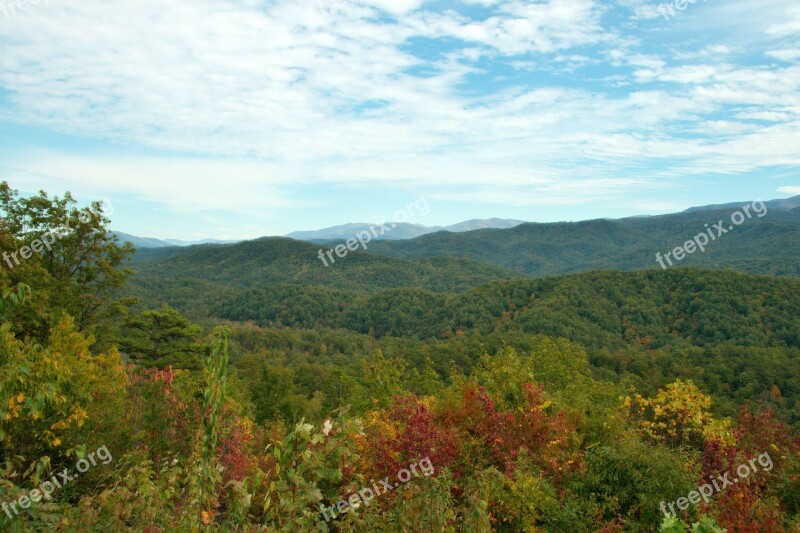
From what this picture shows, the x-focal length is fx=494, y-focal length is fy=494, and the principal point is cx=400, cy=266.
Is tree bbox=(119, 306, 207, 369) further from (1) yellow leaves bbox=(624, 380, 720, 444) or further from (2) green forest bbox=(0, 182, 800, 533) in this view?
(1) yellow leaves bbox=(624, 380, 720, 444)

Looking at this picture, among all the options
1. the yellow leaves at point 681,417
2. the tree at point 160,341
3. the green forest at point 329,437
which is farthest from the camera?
the tree at point 160,341

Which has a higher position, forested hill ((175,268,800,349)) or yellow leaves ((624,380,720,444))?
yellow leaves ((624,380,720,444))

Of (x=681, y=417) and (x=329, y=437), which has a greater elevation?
(x=329, y=437)

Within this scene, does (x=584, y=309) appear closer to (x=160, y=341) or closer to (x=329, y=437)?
(x=160, y=341)

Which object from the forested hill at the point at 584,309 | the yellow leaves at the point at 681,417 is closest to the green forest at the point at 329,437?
the yellow leaves at the point at 681,417

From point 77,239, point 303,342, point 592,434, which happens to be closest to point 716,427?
point 592,434

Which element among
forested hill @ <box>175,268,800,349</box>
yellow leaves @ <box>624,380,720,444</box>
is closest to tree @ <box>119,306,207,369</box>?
yellow leaves @ <box>624,380,720,444</box>

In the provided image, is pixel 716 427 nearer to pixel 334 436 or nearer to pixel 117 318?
pixel 334 436

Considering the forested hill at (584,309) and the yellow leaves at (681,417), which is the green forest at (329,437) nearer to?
the yellow leaves at (681,417)

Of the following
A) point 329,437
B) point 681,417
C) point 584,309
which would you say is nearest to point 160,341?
point 681,417

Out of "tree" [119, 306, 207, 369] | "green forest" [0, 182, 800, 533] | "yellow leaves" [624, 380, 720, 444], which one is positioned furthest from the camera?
"tree" [119, 306, 207, 369]

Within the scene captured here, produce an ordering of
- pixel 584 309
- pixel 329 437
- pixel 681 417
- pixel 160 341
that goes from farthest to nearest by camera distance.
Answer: pixel 584 309 → pixel 160 341 → pixel 681 417 → pixel 329 437

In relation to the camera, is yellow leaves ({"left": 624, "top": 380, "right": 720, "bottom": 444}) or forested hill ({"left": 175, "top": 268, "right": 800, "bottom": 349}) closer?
yellow leaves ({"left": 624, "top": 380, "right": 720, "bottom": 444})

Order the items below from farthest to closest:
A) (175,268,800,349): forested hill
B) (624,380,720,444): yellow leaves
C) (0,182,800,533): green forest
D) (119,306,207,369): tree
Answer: (175,268,800,349): forested hill < (119,306,207,369): tree < (624,380,720,444): yellow leaves < (0,182,800,533): green forest
